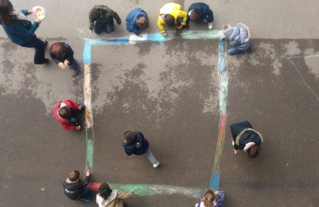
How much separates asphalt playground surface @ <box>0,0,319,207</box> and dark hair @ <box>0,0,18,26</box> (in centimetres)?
114

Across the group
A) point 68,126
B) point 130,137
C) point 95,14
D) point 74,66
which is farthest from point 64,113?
point 95,14

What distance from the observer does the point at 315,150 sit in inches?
155

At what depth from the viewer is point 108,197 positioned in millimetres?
3441

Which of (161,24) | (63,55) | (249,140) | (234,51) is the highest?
(161,24)

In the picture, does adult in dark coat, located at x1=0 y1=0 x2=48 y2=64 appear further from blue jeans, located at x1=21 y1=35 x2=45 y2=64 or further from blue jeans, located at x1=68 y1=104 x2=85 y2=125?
blue jeans, located at x1=68 y1=104 x2=85 y2=125

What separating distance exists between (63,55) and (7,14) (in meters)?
0.99

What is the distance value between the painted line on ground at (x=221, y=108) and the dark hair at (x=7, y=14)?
3.91 m

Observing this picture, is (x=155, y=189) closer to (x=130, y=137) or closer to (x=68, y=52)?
(x=130, y=137)

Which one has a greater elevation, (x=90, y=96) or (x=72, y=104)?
(x=90, y=96)

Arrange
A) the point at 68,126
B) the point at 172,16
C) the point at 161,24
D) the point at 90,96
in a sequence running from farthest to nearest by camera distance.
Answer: the point at 90,96
the point at 161,24
the point at 68,126
the point at 172,16

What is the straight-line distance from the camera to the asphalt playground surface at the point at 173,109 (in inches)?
156

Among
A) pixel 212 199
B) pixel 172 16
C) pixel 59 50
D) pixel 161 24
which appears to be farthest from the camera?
pixel 161 24

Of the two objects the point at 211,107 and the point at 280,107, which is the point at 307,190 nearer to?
the point at 280,107

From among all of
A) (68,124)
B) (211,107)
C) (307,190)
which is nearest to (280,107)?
(211,107)
